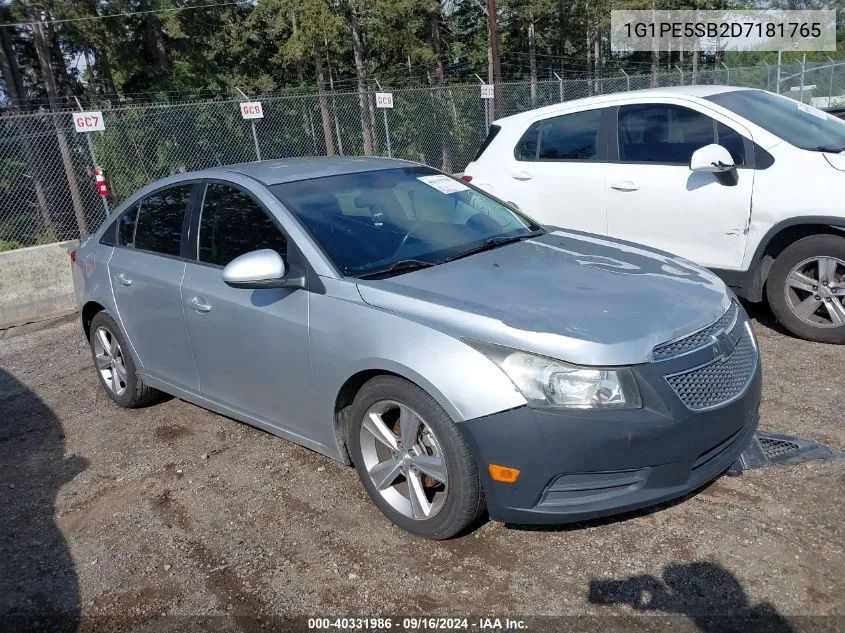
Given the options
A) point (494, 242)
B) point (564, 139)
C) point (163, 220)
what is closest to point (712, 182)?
point (564, 139)

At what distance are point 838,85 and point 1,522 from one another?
32.5 m

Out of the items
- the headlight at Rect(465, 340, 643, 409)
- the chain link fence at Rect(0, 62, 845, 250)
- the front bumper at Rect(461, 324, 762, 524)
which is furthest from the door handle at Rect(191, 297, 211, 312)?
the chain link fence at Rect(0, 62, 845, 250)

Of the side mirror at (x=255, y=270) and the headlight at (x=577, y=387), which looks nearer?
the headlight at (x=577, y=387)

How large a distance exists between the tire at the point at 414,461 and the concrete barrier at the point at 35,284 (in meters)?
6.32

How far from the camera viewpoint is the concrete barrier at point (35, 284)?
8039mm

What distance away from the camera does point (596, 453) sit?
2719mm

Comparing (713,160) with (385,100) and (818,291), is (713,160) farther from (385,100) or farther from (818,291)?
(385,100)

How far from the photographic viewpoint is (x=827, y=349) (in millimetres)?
5035

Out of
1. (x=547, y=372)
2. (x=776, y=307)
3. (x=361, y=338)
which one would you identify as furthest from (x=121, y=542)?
(x=776, y=307)

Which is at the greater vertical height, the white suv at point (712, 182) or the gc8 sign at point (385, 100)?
the gc8 sign at point (385, 100)

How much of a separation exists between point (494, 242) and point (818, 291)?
2680 mm

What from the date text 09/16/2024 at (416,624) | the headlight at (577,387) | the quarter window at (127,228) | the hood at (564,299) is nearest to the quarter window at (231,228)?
the hood at (564,299)

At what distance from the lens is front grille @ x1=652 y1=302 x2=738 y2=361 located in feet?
9.25

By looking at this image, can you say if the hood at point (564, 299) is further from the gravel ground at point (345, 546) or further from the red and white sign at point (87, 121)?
the red and white sign at point (87, 121)
